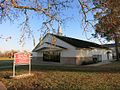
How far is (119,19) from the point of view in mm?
13875

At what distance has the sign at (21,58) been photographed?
18703 millimetres

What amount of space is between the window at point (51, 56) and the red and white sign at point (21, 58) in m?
22.7

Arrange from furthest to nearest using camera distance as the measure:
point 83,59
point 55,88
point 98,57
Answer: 1. point 98,57
2. point 83,59
3. point 55,88

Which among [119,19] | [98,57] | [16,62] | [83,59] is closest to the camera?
[119,19]

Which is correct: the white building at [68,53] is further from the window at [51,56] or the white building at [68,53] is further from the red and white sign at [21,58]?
the red and white sign at [21,58]

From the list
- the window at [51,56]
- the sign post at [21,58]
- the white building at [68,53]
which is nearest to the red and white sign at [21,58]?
the sign post at [21,58]

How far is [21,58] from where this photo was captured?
19.0 m

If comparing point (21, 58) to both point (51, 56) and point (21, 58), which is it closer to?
point (21, 58)

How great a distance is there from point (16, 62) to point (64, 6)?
8.23m

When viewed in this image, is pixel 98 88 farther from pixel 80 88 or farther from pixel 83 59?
pixel 83 59

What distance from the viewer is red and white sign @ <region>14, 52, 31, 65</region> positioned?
18703mm

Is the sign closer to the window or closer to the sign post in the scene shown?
the sign post

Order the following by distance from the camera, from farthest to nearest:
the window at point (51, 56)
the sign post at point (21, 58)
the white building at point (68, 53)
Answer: the window at point (51, 56)
the white building at point (68, 53)
the sign post at point (21, 58)

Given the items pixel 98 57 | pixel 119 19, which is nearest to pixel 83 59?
pixel 98 57
